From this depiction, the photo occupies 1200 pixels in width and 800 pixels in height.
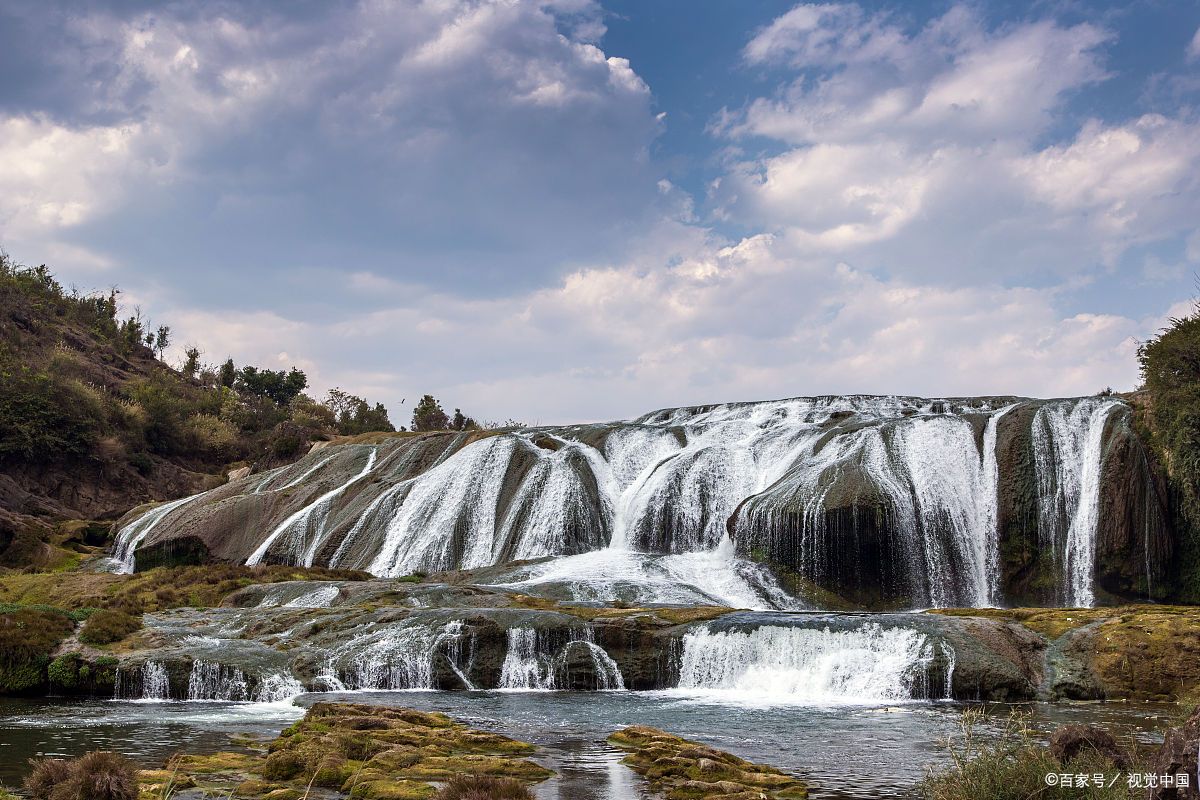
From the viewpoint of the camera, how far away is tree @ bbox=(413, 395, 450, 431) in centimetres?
7869

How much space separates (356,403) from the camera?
88812mm

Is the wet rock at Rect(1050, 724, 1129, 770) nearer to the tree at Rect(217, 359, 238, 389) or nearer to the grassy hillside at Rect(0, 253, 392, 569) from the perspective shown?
the grassy hillside at Rect(0, 253, 392, 569)

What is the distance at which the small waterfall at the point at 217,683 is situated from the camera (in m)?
20.3

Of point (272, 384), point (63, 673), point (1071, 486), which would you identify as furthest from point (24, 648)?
point (272, 384)

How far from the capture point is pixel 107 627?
22641 mm

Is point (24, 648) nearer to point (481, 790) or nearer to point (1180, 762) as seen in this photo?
point (481, 790)

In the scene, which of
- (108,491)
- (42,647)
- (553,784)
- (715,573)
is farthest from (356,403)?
(553,784)

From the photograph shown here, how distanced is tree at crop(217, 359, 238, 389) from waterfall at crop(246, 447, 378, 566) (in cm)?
6189

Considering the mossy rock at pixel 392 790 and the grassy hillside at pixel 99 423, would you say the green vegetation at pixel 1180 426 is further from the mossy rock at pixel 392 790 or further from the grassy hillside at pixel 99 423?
the grassy hillside at pixel 99 423

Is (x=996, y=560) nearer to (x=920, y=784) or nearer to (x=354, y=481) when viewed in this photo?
(x=920, y=784)

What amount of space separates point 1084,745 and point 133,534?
4886 cm

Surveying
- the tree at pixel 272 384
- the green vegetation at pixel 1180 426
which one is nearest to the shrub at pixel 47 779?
the green vegetation at pixel 1180 426

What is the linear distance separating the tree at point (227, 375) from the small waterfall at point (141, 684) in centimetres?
8636

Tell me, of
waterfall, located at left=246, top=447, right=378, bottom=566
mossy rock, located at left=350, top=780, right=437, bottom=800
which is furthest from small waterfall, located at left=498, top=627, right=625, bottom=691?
waterfall, located at left=246, top=447, right=378, bottom=566
